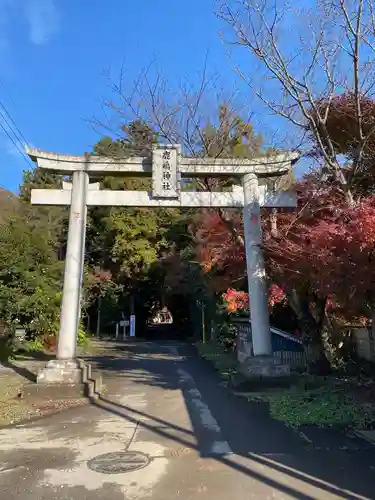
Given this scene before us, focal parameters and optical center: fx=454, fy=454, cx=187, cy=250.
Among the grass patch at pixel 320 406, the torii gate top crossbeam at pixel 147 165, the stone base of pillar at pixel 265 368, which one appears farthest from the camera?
the torii gate top crossbeam at pixel 147 165

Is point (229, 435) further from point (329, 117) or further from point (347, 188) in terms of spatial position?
point (329, 117)

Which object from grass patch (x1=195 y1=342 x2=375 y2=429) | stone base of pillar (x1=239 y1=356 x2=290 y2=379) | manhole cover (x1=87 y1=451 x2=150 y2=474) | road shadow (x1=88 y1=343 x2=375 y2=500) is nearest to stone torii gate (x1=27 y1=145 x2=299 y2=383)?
stone base of pillar (x1=239 y1=356 x2=290 y2=379)

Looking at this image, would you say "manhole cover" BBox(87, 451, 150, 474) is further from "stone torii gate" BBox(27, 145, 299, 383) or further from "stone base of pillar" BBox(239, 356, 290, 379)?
"stone torii gate" BBox(27, 145, 299, 383)

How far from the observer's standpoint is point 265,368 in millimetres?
10773

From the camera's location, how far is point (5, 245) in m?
17.9

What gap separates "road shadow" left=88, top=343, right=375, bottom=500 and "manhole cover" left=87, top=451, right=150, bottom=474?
77 cm

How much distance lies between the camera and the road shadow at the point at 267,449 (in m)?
4.76

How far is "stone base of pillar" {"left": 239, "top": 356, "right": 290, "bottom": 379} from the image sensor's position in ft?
35.1

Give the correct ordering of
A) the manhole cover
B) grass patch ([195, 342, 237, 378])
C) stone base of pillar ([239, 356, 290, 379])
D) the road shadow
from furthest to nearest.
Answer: grass patch ([195, 342, 237, 378]), stone base of pillar ([239, 356, 290, 379]), the manhole cover, the road shadow

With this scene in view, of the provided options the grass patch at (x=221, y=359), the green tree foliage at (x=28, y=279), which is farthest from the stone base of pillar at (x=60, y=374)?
the green tree foliage at (x=28, y=279)

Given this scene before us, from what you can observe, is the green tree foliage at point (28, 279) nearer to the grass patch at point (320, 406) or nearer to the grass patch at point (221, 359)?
the grass patch at point (221, 359)

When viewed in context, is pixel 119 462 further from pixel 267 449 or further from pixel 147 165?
pixel 147 165

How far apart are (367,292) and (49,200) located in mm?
7938

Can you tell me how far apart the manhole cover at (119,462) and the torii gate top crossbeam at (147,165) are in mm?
7501
